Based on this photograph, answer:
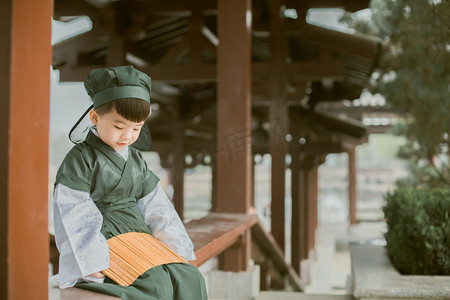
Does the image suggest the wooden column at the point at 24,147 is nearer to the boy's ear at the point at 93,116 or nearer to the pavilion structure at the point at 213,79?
the pavilion structure at the point at 213,79

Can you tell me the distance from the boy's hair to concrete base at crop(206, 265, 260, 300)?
7.57 feet

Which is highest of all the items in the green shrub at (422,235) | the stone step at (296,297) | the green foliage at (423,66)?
the green foliage at (423,66)

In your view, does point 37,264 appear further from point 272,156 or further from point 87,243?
point 272,156

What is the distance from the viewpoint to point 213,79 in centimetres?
641

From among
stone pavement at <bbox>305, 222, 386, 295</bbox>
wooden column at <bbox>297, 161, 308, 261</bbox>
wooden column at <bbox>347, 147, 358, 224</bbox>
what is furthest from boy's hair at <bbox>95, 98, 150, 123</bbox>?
wooden column at <bbox>347, 147, 358, 224</bbox>

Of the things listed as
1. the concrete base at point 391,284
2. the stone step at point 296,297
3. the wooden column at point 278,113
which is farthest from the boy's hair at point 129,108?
the wooden column at point 278,113

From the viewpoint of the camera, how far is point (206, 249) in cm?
247

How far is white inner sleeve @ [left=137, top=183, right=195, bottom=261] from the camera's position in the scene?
201 centimetres

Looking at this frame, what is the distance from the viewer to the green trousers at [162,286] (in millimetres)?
1596

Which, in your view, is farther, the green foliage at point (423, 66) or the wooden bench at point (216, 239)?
the green foliage at point (423, 66)

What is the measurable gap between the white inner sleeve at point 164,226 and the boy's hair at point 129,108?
1.26 feet

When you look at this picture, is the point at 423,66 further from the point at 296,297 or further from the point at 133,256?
the point at 133,256

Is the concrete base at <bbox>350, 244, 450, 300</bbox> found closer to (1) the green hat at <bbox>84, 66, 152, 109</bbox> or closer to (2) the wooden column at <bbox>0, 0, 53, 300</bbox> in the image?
(1) the green hat at <bbox>84, 66, 152, 109</bbox>

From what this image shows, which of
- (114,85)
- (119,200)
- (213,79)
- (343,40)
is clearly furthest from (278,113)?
(114,85)
